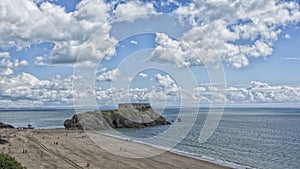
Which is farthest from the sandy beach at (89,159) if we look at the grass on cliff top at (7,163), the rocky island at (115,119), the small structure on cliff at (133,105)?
the small structure on cliff at (133,105)

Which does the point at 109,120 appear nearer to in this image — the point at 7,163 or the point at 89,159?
the point at 89,159

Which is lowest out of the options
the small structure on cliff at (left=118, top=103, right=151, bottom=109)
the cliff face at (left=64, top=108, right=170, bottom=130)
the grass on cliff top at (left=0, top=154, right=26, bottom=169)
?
the grass on cliff top at (left=0, top=154, right=26, bottom=169)

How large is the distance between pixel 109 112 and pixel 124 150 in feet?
211

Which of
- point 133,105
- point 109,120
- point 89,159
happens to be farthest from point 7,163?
point 133,105

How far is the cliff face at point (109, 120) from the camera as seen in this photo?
111 m

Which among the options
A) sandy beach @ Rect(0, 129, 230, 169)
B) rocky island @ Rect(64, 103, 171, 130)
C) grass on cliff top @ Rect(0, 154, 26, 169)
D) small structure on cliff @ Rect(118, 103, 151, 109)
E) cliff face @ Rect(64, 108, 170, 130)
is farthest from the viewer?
small structure on cliff @ Rect(118, 103, 151, 109)

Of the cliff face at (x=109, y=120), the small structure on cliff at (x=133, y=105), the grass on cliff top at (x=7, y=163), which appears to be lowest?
the grass on cliff top at (x=7, y=163)

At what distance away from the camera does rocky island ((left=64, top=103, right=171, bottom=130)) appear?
111625 mm

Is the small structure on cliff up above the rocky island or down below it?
above

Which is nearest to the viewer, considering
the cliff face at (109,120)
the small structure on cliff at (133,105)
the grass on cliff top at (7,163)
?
the grass on cliff top at (7,163)

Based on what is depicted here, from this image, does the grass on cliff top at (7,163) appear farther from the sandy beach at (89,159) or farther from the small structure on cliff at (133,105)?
the small structure on cliff at (133,105)

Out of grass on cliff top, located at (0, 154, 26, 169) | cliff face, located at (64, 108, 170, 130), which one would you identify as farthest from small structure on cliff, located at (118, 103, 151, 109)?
grass on cliff top, located at (0, 154, 26, 169)

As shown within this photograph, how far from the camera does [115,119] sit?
117 meters

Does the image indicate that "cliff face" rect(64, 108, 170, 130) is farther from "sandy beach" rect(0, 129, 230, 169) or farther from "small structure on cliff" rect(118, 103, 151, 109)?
"sandy beach" rect(0, 129, 230, 169)
